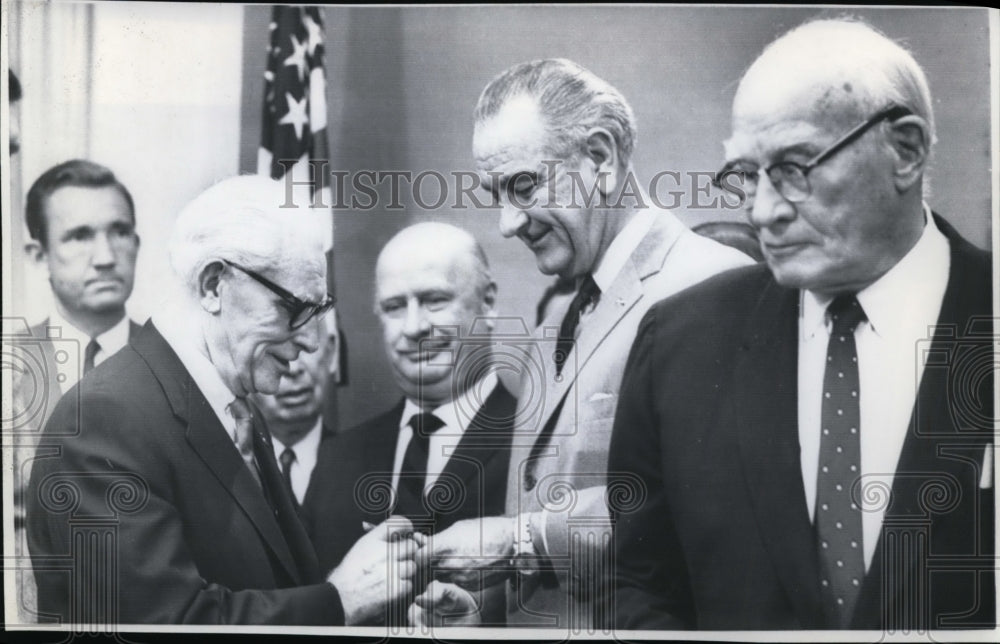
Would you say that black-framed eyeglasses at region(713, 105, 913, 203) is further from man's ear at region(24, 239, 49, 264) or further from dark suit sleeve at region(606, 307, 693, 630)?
man's ear at region(24, 239, 49, 264)

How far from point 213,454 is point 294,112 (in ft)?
4.60

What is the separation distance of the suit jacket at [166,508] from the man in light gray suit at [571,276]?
663 mm

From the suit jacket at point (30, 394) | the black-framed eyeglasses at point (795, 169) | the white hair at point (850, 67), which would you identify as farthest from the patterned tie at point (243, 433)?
the white hair at point (850, 67)

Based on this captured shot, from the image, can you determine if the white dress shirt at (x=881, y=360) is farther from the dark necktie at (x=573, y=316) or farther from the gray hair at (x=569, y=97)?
the gray hair at (x=569, y=97)

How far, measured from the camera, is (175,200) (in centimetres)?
440

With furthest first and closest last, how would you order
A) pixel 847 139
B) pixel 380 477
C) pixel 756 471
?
pixel 380 477, pixel 756 471, pixel 847 139

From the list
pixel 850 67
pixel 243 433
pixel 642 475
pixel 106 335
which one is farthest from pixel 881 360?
pixel 106 335

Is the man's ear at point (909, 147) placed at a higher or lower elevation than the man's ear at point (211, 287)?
higher

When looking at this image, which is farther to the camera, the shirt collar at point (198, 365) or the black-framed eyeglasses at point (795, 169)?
the shirt collar at point (198, 365)

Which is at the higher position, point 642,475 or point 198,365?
point 198,365

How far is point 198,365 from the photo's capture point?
14.4 feet

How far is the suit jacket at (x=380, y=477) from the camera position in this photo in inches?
172

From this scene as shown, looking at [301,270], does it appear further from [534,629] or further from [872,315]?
[872,315]

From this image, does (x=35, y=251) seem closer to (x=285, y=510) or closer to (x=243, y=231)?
(x=243, y=231)
